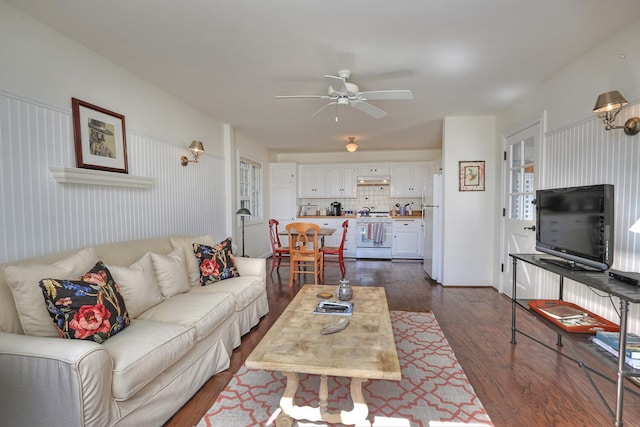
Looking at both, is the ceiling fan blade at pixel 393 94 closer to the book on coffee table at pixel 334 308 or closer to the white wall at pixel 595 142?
the white wall at pixel 595 142

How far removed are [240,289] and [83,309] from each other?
125 centimetres

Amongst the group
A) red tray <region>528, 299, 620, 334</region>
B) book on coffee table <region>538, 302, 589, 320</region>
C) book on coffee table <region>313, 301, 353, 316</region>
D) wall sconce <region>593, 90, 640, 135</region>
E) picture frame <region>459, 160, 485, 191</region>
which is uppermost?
wall sconce <region>593, 90, 640, 135</region>

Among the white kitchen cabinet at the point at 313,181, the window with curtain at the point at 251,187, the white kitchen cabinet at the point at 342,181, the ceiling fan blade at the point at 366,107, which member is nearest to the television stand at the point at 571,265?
the ceiling fan blade at the point at 366,107

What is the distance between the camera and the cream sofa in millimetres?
1290

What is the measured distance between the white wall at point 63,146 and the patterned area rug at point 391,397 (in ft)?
5.53

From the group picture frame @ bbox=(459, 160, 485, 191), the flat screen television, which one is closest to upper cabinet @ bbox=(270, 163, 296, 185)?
picture frame @ bbox=(459, 160, 485, 191)

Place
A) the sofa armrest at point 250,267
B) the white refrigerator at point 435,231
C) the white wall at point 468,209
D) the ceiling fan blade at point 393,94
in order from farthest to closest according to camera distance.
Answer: the white refrigerator at point 435,231
the white wall at point 468,209
the sofa armrest at point 250,267
the ceiling fan blade at point 393,94

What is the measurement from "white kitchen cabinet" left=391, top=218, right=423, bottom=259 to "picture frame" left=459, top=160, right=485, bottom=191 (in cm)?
225

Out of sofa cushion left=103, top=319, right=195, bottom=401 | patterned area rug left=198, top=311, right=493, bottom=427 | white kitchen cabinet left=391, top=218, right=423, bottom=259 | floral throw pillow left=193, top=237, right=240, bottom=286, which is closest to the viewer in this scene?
sofa cushion left=103, top=319, right=195, bottom=401

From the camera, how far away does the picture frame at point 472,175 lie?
4.34 m

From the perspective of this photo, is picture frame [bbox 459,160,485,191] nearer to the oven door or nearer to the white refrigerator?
the white refrigerator

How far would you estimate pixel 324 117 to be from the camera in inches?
169

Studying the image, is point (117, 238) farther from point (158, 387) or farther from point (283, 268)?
point (283, 268)

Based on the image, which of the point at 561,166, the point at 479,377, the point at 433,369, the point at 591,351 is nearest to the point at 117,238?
the point at 433,369
